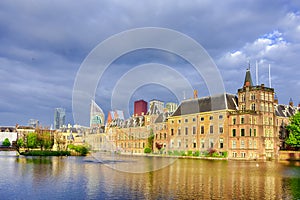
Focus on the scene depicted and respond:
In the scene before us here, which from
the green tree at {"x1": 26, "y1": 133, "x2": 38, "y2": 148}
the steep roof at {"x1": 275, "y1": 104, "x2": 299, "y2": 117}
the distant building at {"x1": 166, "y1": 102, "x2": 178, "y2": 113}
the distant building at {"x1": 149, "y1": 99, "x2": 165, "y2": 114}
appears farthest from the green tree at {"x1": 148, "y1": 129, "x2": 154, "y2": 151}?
the steep roof at {"x1": 275, "y1": 104, "x2": 299, "y2": 117}

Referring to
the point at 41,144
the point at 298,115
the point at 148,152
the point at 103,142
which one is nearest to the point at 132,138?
the point at 148,152

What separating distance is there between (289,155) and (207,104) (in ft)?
95.0

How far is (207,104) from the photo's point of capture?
336 feet

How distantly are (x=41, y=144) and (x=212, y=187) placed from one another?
295 ft

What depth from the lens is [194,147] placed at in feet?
341

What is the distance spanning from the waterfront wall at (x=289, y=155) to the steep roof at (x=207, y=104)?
19.2 metres

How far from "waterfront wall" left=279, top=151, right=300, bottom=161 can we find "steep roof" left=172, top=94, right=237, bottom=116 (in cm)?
1922

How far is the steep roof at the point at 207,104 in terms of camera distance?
317 feet

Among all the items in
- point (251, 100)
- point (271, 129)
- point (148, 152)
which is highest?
point (251, 100)

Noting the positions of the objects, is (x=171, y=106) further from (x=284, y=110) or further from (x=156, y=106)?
(x=284, y=110)

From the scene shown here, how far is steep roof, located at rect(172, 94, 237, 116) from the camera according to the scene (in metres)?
96.6

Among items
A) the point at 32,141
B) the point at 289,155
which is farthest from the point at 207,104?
the point at 32,141

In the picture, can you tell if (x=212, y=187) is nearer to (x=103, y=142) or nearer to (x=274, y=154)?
(x=274, y=154)

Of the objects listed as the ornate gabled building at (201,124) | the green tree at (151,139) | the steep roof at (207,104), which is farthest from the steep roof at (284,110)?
the green tree at (151,139)
